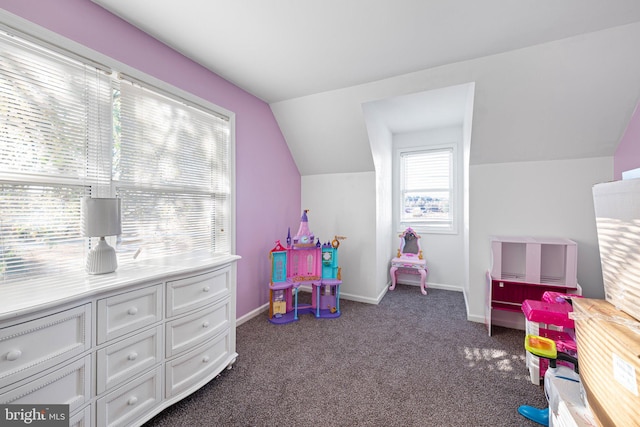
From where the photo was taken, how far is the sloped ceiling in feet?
5.64

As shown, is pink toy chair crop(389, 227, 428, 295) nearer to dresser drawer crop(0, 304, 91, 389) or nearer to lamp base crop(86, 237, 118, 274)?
lamp base crop(86, 237, 118, 274)

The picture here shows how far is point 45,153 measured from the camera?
1.50 m

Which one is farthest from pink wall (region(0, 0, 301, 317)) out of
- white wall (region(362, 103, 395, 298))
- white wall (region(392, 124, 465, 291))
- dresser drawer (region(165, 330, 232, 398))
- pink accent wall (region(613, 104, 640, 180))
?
pink accent wall (region(613, 104, 640, 180))

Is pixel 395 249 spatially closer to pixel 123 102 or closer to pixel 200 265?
pixel 200 265

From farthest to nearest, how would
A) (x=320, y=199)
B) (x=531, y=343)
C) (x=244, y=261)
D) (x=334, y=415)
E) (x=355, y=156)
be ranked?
(x=320, y=199) → (x=355, y=156) → (x=244, y=261) → (x=334, y=415) → (x=531, y=343)

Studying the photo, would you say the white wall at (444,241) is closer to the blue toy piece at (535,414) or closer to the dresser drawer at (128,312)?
the blue toy piece at (535,414)

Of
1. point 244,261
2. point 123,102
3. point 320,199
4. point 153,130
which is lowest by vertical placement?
point 244,261

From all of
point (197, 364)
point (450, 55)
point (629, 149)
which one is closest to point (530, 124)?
point (629, 149)

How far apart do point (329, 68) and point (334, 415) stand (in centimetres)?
272

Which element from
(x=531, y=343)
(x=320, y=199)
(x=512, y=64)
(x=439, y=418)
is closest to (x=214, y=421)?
(x=439, y=418)

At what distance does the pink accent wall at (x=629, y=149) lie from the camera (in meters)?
2.13

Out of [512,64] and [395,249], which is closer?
[512,64]

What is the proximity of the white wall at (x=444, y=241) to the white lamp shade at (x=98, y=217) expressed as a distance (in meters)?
3.95

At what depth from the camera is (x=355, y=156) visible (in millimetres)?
3387
